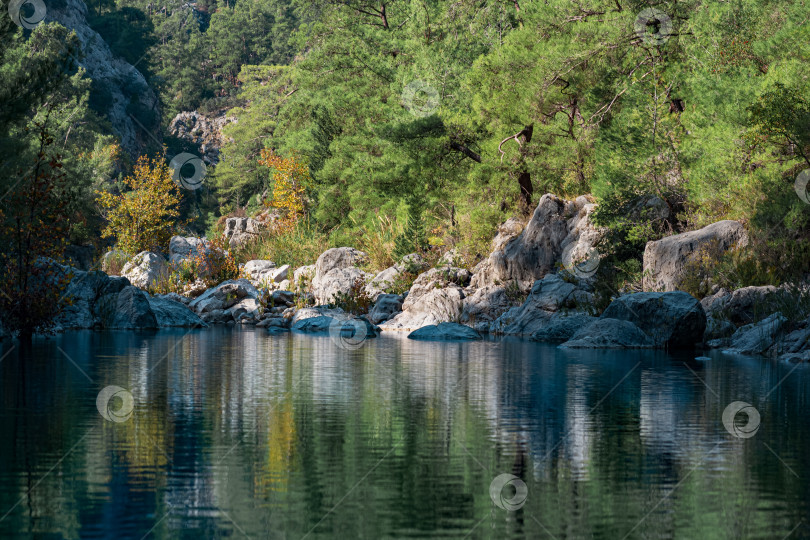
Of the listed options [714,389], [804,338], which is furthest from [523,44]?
[714,389]

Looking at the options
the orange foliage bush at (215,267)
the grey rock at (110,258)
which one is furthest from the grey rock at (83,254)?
the orange foliage bush at (215,267)

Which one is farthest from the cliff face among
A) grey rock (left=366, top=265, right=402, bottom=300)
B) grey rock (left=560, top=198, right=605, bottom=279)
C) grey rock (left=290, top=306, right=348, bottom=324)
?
grey rock (left=560, top=198, right=605, bottom=279)

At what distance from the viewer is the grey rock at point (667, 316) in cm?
1920

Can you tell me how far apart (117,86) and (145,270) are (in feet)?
159

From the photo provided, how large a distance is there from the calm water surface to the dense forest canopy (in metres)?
8.75

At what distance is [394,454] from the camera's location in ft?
21.9

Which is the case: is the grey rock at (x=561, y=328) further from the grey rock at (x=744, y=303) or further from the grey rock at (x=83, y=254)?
the grey rock at (x=83, y=254)

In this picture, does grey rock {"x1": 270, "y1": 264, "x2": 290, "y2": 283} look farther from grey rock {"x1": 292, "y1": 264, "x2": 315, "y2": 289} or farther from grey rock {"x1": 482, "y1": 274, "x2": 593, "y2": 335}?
grey rock {"x1": 482, "y1": 274, "x2": 593, "y2": 335}

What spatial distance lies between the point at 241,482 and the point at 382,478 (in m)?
0.89

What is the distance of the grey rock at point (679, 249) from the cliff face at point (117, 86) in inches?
2339

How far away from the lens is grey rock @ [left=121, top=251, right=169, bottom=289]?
3538 cm

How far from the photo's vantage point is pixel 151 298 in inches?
1081

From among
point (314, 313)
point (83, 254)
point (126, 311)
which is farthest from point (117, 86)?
point (126, 311)

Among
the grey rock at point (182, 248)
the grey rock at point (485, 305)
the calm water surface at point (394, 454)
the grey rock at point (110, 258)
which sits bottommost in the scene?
the calm water surface at point (394, 454)
